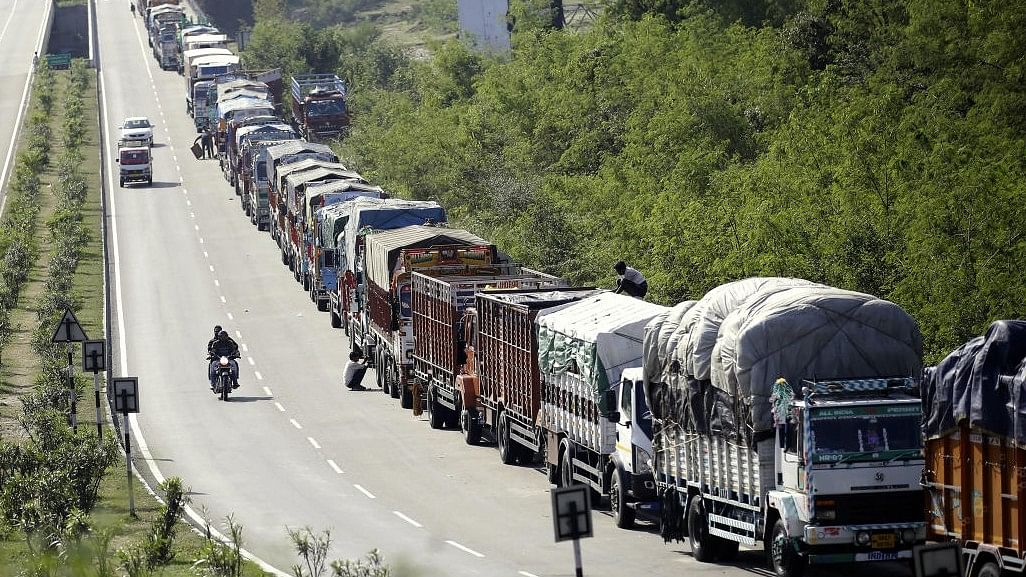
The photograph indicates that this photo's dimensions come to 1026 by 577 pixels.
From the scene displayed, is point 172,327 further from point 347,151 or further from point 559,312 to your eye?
point 347,151

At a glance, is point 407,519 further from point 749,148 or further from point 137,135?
point 137,135

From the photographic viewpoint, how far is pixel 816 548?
2134cm

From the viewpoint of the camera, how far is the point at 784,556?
21.9 meters

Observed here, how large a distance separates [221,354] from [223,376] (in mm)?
1061

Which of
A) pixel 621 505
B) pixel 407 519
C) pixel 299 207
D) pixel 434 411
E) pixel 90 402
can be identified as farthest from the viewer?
→ pixel 299 207

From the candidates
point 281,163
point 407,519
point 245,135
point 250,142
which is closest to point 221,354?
point 407,519

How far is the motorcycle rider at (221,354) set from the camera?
43750 millimetres

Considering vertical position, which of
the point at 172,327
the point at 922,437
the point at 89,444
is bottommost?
the point at 172,327

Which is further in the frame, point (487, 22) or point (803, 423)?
point (487, 22)

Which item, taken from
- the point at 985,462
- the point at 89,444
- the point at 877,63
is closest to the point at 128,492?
the point at 89,444

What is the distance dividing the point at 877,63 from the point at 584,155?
48.7 ft

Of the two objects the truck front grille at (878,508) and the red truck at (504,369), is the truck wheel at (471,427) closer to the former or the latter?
the red truck at (504,369)

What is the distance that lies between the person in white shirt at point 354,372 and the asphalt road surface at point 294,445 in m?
0.38

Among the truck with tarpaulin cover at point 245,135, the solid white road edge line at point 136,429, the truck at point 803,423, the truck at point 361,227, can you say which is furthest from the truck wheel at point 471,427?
the truck with tarpaulin cover at point 245,135
